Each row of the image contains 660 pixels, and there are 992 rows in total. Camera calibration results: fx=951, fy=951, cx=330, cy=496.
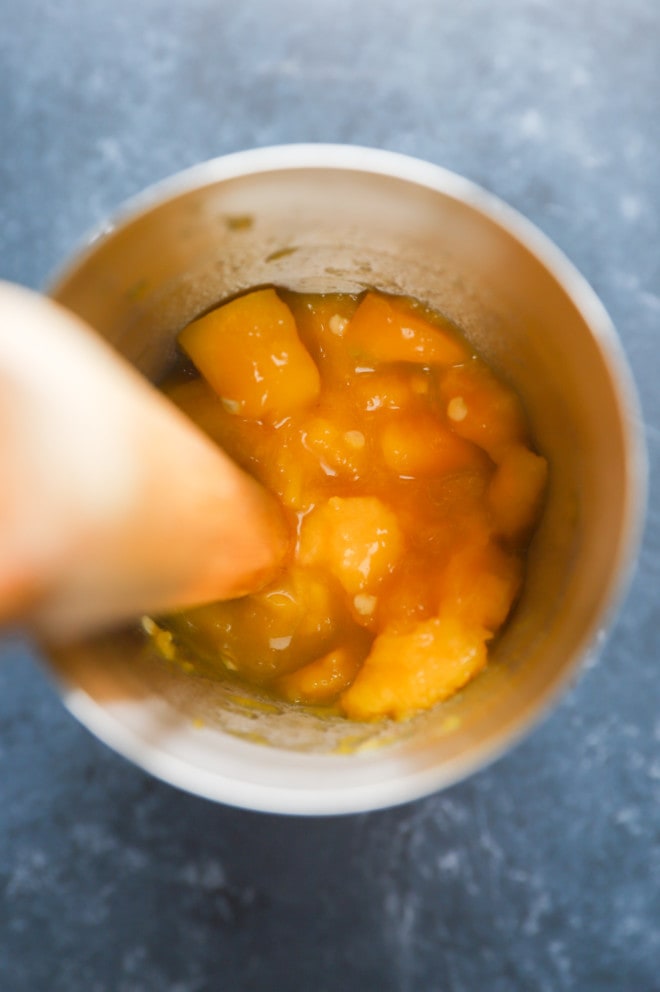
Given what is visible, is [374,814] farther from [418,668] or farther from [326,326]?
[326,326]

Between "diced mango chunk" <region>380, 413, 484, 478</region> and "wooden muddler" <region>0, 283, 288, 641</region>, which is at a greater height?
"wooden muddler" <region>0, 283, 288, 641</region>

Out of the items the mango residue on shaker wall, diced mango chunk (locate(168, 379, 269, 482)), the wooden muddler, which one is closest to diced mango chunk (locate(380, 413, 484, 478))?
the mango residue on shaker wall

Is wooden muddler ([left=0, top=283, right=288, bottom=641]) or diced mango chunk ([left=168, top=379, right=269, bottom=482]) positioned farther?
diced mango chunk ([left=168, top=379, right=269, bottom=482])

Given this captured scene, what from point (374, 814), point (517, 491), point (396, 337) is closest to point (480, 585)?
point (517, 491)

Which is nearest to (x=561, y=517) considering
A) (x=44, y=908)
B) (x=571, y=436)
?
(x=571, y=436)

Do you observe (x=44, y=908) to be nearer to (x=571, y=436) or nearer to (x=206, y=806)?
(x=206, y=806)

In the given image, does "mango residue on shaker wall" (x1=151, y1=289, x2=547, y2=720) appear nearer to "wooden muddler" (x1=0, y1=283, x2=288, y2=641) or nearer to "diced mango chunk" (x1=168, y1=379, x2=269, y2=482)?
"diced mango chunk" (x1=168, y1=379, x2=269, y2=482)

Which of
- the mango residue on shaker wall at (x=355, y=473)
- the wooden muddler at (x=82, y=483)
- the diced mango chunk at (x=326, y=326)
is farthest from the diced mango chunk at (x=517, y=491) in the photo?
the wooden muddler at (x=82, y=483)
